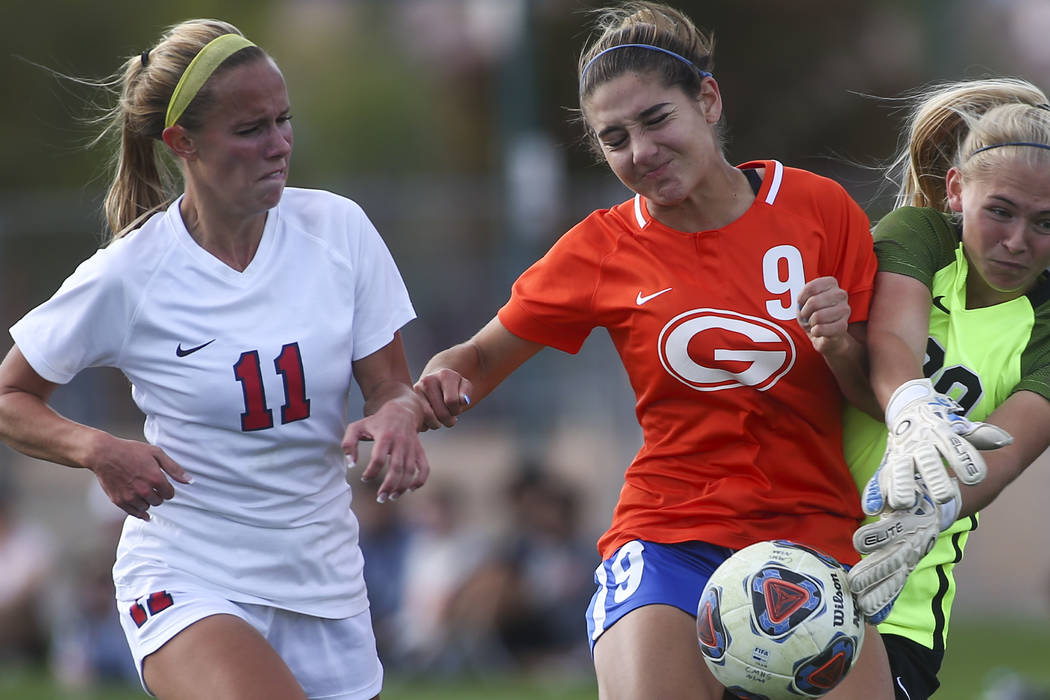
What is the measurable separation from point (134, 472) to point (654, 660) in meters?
1.41

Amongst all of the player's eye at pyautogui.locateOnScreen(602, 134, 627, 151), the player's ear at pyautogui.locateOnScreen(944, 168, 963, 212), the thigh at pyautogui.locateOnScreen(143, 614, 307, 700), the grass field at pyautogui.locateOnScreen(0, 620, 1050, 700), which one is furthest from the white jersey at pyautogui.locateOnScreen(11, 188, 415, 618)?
the grass field at pyautogui.locateOnScreen(0, 620, 1050, 700)

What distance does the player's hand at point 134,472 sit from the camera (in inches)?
143

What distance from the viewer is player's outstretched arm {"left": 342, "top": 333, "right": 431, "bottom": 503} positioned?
366 cm

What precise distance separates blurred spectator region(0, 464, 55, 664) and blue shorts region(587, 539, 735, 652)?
8185 mm

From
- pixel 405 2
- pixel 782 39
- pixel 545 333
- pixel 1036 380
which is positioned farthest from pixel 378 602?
pixel 405 2

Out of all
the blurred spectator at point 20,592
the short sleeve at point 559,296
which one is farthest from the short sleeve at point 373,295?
the blurred spectator at point 20,592

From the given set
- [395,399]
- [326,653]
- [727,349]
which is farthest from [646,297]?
[326,653]

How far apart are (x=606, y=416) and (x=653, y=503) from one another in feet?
24.9

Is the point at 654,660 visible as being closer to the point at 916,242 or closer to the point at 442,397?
the point at 442,397

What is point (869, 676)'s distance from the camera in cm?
375

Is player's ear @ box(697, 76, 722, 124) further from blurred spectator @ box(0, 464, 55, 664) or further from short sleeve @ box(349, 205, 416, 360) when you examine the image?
blurred spectator @ box(0, 464, 55, 664)

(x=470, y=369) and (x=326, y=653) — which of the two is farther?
(x=470, y=369)

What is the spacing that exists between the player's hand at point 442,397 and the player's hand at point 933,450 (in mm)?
1189

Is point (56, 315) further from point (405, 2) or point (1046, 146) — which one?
point (405, 2)
